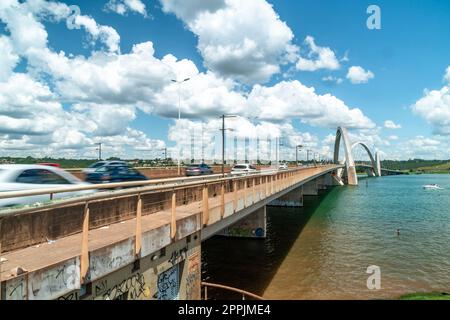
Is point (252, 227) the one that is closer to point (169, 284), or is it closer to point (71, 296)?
point (169, 284)

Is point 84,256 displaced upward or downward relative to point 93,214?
downward

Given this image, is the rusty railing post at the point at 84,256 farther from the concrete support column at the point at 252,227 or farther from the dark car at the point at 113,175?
the concrete support column at the point at 252,227

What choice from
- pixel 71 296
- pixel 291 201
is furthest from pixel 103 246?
pixel 291 201

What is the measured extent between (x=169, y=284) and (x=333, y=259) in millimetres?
17415

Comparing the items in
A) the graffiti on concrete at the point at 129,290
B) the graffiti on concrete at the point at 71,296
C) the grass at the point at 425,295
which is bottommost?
the grass at the point at 425,295

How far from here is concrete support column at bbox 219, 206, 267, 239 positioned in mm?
Result: 28344

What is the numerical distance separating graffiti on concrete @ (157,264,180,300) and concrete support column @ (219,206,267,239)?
770 inches

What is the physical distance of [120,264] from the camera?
6.39 m

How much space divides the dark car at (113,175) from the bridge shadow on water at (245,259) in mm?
7496

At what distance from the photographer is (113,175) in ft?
68.0

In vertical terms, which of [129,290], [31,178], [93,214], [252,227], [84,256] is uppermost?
[31,178]

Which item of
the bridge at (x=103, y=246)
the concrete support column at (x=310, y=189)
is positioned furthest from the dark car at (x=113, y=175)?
the concrete support column at (x=310, y=189)

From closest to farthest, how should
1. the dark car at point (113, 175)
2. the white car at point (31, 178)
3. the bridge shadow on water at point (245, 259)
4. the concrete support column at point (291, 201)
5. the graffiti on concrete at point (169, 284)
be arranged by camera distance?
the graffiti on concrete at point (169, 284)
the white car at point (31, 178)
the bridge shadow on water at point (245, 259)
the dark car at point (113, 175)
the concrete support column at point (291, 201)

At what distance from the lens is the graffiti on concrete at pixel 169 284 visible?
27.2ft
